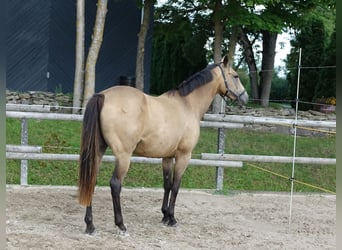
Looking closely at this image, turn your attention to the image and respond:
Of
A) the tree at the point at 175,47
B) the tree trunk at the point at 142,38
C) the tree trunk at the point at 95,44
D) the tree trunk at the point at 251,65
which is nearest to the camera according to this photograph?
the tree trunk at the point at 95,44

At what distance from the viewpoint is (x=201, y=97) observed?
194 inches

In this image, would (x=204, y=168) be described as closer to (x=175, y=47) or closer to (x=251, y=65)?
(x=251, y=65)

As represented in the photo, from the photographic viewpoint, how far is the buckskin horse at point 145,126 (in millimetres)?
3984

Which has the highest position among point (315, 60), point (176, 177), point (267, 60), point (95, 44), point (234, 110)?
point (315, 60)

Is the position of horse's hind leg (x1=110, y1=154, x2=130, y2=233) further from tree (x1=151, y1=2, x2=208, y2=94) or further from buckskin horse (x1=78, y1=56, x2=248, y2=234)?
tree (x1=151, y1=2, x2=208, y2=94)

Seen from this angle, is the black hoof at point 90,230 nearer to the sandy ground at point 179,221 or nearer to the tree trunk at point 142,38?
the sandy ground at point 179,221

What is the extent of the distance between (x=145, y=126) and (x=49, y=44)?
8083 millimetres

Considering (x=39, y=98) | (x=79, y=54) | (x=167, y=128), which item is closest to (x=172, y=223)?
(x=167, y=128)

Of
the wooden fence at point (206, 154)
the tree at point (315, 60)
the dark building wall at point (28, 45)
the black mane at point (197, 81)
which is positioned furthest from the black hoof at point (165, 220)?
the tree at point (315, 60)

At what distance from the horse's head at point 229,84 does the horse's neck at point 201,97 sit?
0.35 feet

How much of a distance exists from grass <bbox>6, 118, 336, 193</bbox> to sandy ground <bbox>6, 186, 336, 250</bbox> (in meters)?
0.79

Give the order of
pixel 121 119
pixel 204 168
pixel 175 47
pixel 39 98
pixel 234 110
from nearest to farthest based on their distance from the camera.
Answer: pixel 121 119, pixel 204 168, pixel 39 98, pixel 234 110, pixel 175 47

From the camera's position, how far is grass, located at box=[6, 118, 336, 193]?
23.4 ft

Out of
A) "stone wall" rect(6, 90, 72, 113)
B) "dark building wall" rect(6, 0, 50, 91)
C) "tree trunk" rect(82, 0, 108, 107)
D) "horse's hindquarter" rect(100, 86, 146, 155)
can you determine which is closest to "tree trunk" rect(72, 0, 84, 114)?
"tree trunk" rect(82, 0, 108, 107)
